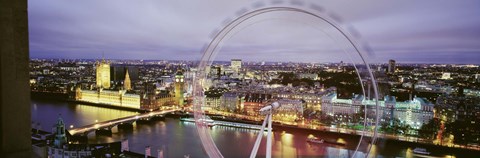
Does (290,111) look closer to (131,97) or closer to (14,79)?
(131,97)

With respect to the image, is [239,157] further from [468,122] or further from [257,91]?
[468,122]

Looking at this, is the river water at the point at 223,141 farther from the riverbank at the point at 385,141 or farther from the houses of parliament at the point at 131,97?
the houses of parliament at the point at 131,97

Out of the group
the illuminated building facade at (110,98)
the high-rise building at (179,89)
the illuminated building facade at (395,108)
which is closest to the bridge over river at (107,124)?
the high-rise building at (179,89)

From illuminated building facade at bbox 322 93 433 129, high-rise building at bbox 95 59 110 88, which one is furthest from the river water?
high-rise building at bbox 95 59 110 88

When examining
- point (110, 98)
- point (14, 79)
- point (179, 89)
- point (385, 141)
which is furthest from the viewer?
point (110, 98)

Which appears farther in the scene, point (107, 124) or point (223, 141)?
point (107, 124)

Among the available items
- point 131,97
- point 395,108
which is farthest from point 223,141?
point 131,97

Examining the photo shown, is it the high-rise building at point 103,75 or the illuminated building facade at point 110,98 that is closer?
the illuminated building facade at point 110,98

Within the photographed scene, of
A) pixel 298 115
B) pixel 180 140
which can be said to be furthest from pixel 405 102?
pixel 180 140
